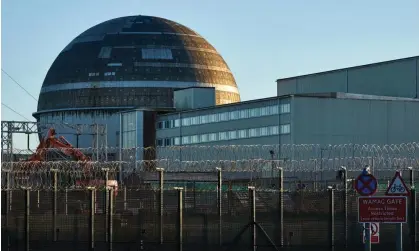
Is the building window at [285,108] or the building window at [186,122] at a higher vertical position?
the building window at [285,108]

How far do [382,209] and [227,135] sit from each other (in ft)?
292

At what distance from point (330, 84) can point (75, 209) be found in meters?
80.2

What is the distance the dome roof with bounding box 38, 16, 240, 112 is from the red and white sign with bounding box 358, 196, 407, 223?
135072 mm

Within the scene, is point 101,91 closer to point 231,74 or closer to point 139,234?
point 231,74

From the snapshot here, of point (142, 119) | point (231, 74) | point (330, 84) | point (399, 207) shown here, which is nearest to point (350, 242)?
point (399, 207)

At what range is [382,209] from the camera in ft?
82.6

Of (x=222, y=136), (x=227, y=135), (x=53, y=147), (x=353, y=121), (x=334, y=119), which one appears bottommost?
(x=53, y=147)

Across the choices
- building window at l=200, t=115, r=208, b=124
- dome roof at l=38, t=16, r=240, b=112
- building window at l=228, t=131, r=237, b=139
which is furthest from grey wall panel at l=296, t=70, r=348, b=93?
dome roof at l=38, t=16, r=240, b=112

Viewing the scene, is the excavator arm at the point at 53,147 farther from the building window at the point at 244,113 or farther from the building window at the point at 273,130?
the building window at the point at 244,113

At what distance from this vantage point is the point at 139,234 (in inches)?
1407

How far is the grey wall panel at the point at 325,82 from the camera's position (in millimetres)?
117500

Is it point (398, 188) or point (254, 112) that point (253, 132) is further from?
point (398, 188)

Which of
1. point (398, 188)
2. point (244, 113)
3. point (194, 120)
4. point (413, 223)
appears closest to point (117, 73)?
point (194, 120)

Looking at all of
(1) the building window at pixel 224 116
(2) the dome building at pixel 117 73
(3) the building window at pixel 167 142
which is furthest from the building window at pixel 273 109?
(2) the dome building at pixel 117 73
